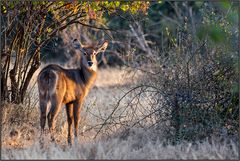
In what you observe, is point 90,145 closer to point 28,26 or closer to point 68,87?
point 68,87

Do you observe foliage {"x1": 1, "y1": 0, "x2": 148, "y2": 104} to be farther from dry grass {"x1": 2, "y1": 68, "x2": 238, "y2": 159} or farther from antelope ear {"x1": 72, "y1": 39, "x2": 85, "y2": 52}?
dry grass {"x1": 2, "y1": 68, "x2": 238, "y2": 159}

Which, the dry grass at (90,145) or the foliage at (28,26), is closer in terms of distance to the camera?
the dry grass at (90,145)

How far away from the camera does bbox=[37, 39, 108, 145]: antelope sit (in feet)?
35.1

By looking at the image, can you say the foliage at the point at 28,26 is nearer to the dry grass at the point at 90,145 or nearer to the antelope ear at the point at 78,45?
the antelope ear at the point at 78,45

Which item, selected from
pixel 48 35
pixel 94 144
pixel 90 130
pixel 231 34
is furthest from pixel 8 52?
pixel 231 34

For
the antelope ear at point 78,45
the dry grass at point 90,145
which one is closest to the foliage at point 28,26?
the antelope ear at point 78,45

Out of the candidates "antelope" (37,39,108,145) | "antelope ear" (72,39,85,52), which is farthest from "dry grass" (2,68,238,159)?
"antelope ear" (72,39,85,52)

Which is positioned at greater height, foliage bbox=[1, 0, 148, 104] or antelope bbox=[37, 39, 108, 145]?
foliage bbox=[1, 0, 148, 104]

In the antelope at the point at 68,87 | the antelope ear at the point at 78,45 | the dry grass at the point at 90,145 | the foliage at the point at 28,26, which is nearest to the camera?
the dry grass at the point at 90,145

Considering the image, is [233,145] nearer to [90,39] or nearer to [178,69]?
[178,69]

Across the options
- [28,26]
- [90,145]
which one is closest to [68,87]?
[28,26]

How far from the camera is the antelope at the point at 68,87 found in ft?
35.1

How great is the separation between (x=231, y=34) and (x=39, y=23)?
3.36m

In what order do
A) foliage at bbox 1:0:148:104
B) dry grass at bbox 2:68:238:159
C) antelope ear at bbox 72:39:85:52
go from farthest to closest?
1. antelope ear at bbox 72:39:85:52
2. foliage at bbox 1:0:148:104
3. dry grass at bbox 2:68:238:159
